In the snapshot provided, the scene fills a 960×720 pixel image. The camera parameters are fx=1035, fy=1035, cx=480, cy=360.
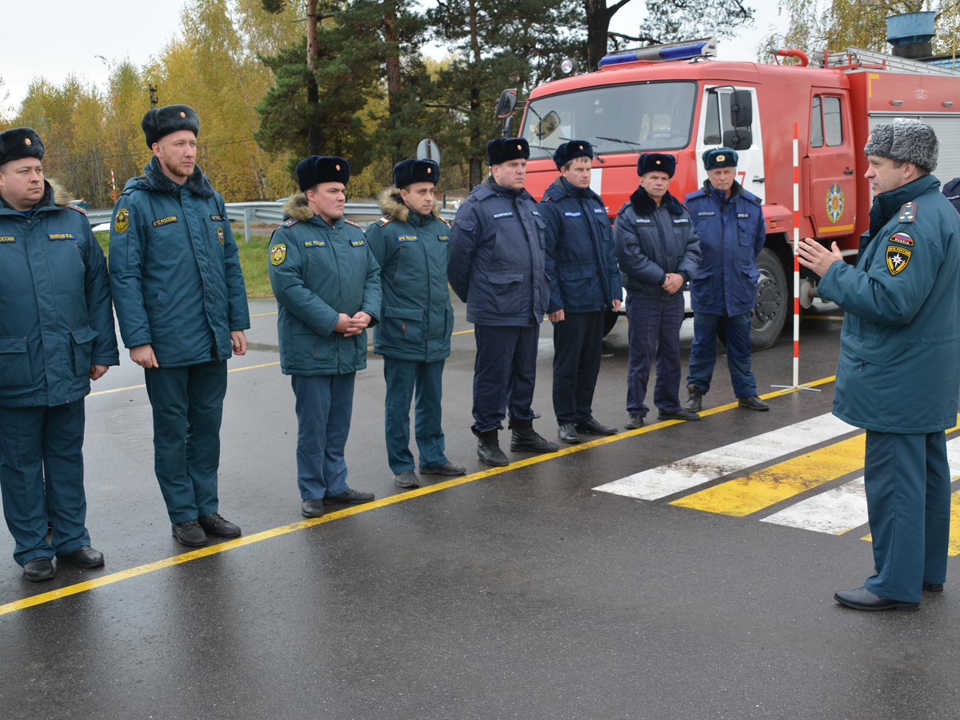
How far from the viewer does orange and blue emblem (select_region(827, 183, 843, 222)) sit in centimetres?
1127

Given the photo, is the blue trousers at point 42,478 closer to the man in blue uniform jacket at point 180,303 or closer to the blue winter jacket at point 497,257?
the man in blue uniform jacket at point 180,303

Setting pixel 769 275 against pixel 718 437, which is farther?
pixel 769 275

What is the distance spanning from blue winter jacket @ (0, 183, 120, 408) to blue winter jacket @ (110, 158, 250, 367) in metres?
0.20

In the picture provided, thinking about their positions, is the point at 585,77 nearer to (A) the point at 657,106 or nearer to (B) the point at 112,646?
(A) the point at 657,106

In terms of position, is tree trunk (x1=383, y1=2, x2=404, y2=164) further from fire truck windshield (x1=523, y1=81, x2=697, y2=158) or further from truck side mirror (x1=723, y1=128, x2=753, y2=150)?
truck side mirror (x1=723, y1=128, x2=753, y2=150)

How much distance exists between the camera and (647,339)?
25.2 ft

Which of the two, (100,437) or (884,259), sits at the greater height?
(884,259)

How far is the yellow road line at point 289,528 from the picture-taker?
475cm

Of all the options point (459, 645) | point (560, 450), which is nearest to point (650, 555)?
point (459, 645)

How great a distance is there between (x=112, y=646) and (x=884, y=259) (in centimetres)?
346

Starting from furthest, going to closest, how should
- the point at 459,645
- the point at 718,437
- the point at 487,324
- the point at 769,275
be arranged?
the point at 769,275
the point at 718,437
the point at 487,324
the point at 459,645

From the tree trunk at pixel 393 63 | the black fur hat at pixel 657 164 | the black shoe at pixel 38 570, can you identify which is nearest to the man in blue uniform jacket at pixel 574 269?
the black fur hat at pixel 657 164

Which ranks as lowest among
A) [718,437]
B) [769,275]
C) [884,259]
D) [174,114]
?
[718,437]

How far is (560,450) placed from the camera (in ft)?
23.5
